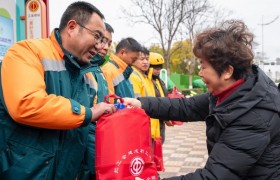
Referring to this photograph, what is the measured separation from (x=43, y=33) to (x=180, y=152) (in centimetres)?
481

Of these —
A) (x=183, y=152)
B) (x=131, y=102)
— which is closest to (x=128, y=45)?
(x=131, y=102)

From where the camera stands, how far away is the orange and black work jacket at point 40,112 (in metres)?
1.78

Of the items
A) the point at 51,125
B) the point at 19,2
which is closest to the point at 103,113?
the point at 51,125

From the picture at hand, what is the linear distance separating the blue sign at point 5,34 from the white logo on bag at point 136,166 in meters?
1.89

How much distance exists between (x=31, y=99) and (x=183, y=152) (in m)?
6.27

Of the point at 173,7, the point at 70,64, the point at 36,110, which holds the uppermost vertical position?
the point at 173,7

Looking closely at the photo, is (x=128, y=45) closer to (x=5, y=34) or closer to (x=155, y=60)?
(x=155, y=60)

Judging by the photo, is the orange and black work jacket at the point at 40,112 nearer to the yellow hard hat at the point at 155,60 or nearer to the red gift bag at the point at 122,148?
the red gift bag at the point at 122,148

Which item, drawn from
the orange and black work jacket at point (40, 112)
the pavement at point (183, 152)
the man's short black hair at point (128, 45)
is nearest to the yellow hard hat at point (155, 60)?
the man's short black hair at point (128, 45)

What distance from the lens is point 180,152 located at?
25.5 feet

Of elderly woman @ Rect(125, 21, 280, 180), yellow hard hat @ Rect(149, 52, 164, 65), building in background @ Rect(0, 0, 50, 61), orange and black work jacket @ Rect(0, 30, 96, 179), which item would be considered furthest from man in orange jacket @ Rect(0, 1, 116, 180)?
yellow hard hat @ Rect(149, 52, 164, 65)

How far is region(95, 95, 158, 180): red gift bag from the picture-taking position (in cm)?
191

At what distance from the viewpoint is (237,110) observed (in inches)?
70.0

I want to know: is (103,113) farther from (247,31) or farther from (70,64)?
(247,31)
